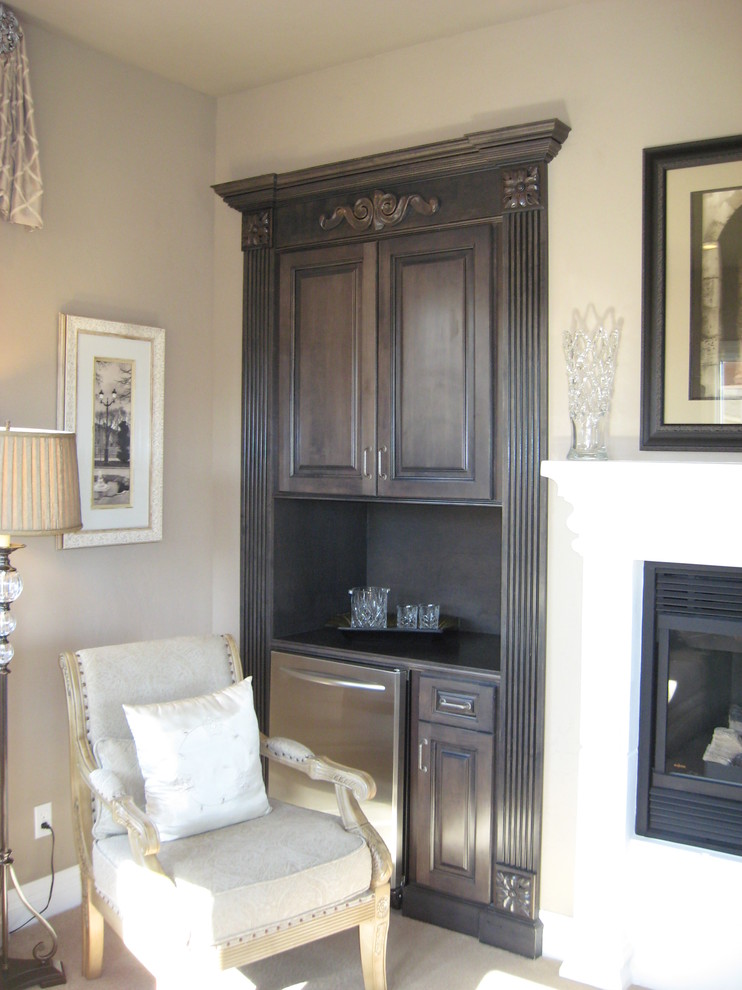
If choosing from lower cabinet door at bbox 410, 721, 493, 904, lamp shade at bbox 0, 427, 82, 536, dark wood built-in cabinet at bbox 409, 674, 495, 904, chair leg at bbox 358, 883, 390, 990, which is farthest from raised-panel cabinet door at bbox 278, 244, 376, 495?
chair leg at bbox 358, 883, 390, 990

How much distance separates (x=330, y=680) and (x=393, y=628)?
34cm

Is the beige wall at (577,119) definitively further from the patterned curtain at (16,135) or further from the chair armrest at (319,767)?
the patterned curtain at (16,135)

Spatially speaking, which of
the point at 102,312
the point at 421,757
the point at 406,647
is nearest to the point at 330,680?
the point at 406,647

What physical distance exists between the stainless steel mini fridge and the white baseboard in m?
0.74

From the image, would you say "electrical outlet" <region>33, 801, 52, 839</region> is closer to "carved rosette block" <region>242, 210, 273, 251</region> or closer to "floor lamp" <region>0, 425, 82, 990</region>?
"floor lamp" <region>0, 425, 82, 990</region>

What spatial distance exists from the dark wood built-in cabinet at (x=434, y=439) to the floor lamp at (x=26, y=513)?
1.04 meters

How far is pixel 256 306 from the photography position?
3.55 meters

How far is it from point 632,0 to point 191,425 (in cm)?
211

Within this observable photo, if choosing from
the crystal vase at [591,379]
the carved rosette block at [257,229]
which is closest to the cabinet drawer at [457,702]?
the crystal vase at [591,379]

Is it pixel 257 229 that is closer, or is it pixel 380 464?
pixel 380 464

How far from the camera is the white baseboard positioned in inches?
120

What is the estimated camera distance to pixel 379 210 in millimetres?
3223

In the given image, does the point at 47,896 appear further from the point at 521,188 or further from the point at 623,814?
the point at 521,188

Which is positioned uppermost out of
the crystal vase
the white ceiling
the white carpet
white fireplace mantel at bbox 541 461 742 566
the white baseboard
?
the white ceiling
